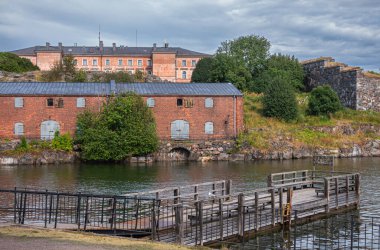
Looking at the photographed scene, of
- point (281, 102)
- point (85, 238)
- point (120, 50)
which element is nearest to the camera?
point (85, 238)

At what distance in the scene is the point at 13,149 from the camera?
2085 inches

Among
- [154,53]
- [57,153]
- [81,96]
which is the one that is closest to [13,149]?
[57,153]

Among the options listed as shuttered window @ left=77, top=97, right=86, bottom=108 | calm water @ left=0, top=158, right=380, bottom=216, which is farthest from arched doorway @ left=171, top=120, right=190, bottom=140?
shuttered window @ left=77, top=97, right=86, bottom=108

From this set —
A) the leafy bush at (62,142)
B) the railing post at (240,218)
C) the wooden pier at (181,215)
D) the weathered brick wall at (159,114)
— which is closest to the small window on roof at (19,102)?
the weathered brick wall at (159,114)

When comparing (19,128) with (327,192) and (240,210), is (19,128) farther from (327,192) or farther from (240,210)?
(240,210)

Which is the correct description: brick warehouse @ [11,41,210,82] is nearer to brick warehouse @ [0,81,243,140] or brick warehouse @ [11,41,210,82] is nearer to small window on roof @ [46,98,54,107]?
brick warehouse @ [0,81,243,140]

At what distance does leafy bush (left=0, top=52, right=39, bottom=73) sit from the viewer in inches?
3167

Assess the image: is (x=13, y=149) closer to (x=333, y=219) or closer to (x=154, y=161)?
(x=154, y=161)

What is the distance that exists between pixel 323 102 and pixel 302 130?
5223 mm

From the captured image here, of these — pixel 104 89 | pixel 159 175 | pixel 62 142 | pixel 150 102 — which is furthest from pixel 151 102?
pixel 159 175

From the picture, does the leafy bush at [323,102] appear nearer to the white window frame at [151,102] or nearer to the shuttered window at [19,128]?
the white window frame at [151,102]

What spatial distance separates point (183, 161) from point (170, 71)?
5243 centimetres

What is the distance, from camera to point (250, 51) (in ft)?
273

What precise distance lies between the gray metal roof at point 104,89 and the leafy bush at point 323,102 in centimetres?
1017
